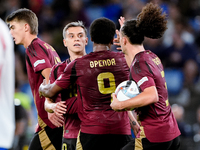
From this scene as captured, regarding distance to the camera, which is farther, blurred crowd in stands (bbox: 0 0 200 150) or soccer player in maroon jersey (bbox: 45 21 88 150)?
blurred crowd in stands (bbox: 0 0 200 150)

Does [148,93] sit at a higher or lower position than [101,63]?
lower

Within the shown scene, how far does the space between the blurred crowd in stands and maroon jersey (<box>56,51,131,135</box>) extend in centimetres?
318

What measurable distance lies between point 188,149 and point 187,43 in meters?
3.05

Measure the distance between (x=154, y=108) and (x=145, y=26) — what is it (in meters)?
0.85

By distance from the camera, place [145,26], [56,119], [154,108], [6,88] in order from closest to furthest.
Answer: [6,88]
[154,108]
[145,26]
[56,119]

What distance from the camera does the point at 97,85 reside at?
150 inches

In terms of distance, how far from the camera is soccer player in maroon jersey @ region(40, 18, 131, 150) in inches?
149

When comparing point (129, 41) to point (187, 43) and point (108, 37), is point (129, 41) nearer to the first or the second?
point (108, 37)

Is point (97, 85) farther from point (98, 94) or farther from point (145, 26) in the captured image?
point (145, 26)

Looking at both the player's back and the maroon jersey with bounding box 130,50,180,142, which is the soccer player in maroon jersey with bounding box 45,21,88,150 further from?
the maroon jersey with bounding box 130,50,180,142

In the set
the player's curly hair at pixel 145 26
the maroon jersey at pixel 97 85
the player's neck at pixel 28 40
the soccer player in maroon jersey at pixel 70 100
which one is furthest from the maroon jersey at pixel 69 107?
the player's curly hair at pixel 145 26

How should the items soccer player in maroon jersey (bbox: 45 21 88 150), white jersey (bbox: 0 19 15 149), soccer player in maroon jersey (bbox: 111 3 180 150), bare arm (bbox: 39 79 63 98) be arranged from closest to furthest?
white jersey (bbox: 0 19 15 149) → soccer player in maroon jersey (bbox: 111 3 180 150) → bare arm (bbox: 39 79 63 98) → soccer player in maroon jersey (bbox: 45 21 88 150)

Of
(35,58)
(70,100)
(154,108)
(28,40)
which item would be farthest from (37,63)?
(154,108)

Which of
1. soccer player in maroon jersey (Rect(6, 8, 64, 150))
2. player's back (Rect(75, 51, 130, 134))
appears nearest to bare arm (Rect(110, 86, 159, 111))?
player's back (Rect(75, 51, 130, 134))
